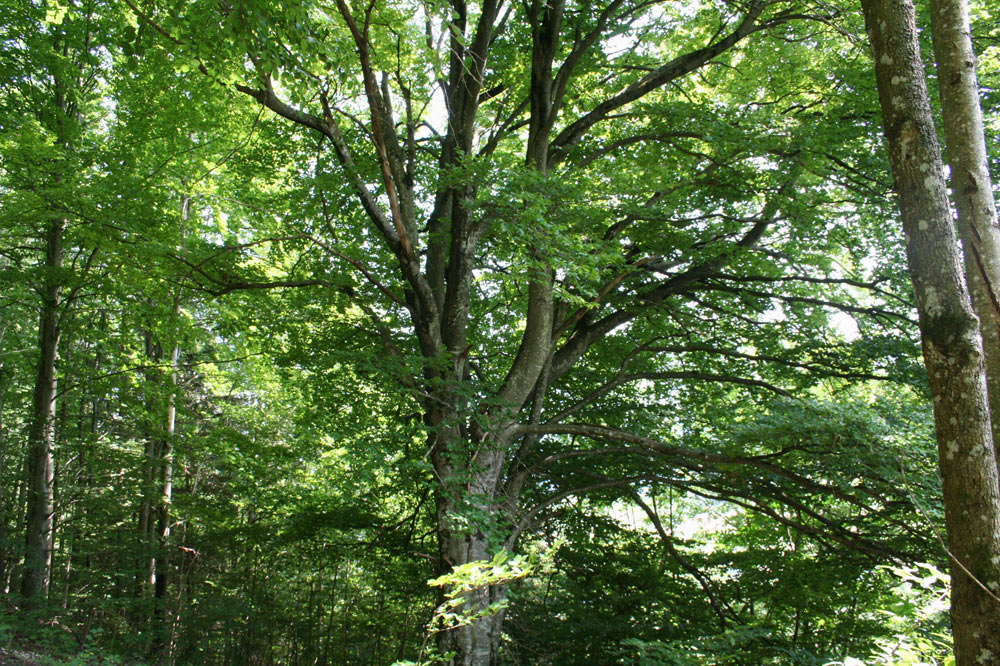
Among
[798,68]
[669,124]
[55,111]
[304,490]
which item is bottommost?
[304,490]

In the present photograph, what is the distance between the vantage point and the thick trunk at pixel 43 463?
25.1ft

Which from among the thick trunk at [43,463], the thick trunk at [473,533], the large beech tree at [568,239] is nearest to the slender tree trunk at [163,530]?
the thick trunk at [43,463]

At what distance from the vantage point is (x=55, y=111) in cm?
736

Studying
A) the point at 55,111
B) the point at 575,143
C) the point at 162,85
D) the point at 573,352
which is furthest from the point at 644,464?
the point at 55,111

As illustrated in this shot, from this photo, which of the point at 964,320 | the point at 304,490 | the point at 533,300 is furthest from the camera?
the point at 304,490

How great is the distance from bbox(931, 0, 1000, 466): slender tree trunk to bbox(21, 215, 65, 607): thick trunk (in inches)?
358

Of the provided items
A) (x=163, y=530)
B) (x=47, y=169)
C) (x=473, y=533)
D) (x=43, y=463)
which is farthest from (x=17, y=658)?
(x=163, y=530)

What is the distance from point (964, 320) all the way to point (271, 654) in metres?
11.5

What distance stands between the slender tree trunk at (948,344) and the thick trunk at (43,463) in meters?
8.93

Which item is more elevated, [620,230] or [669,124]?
[669,124]

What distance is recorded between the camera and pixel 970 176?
2412mm

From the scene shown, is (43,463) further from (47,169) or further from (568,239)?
(568,239)

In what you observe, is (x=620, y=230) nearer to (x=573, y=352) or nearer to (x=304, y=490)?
(x=573, y=352)

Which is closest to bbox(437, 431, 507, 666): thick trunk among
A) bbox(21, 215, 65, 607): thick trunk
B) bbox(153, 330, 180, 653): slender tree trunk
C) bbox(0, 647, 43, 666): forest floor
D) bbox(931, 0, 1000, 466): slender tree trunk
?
bbox(931, 0, 1000, 466): slender tree trunk
